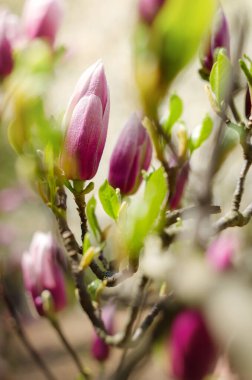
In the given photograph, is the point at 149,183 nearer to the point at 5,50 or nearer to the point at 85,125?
the point at 85,125

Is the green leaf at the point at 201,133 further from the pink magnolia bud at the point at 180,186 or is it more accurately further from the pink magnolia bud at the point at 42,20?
the pink magnolia bud at the point at 42,20

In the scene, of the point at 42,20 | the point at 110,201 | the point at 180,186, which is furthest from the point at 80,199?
the point at 42,20

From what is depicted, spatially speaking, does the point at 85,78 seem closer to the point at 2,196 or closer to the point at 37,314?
the point at 37,314

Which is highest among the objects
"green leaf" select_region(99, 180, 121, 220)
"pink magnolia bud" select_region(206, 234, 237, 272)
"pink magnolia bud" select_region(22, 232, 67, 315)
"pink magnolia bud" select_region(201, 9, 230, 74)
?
"pink magnolia bud" select_region(201, 9, 230, 74)

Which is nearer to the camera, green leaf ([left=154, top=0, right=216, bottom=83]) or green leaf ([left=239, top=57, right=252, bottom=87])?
green leaf ([left=154, top=0, right=216, bottom=83])

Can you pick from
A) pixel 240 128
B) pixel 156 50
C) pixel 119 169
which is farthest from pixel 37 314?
pixel 156 50

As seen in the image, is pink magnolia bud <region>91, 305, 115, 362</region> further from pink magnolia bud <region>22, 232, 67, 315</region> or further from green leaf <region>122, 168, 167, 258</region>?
green leaf <region>122, 168, 167, 258</region>

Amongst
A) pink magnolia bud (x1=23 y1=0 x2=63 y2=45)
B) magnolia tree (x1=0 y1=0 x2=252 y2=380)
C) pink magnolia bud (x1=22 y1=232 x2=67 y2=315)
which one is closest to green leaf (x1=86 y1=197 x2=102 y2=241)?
magnolia tree (x1=0 y1=0 x2=252 y2=380)
